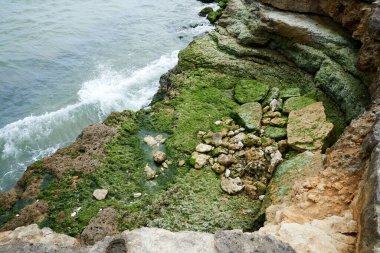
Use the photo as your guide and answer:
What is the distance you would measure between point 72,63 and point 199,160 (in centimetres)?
1269

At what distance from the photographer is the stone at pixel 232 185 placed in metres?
9.34

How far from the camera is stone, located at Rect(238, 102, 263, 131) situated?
1119cm

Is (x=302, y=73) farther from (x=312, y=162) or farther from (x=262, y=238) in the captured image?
(x=262, y=238)

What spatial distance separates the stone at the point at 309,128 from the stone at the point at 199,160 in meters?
2.46

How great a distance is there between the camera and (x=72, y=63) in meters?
19.9

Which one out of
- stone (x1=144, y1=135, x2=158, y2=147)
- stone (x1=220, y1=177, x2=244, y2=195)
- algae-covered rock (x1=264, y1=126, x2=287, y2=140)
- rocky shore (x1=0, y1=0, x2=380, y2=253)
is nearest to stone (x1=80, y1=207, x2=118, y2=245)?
rocky shore (x1=0, y1=0, x2=380, y2=253)

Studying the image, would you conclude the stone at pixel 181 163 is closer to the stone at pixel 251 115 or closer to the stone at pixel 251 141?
the stone at pixel 251 141

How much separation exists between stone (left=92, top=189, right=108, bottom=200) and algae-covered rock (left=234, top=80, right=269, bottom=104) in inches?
225

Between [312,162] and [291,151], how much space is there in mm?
1319

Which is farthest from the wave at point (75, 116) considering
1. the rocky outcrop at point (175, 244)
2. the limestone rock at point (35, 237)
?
the rocky outcrop at point (175, 244)

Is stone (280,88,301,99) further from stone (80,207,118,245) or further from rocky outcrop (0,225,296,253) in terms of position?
rocky outcrop (0,225,296,253)

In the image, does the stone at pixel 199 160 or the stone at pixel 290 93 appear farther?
the stone at pixel 290 93

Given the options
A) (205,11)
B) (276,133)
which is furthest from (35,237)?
(205,11)

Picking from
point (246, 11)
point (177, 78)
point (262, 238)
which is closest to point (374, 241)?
point (262, 238)
